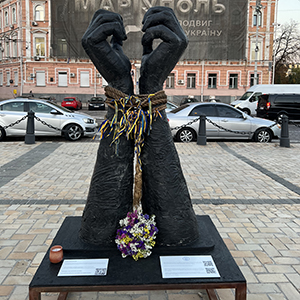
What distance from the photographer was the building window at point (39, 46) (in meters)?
37.2

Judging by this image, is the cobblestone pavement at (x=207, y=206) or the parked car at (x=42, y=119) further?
the parked car at (x=42, y=119)

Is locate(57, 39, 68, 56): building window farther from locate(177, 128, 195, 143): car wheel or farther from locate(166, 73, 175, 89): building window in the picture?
locate(177, 128, 195, 143): car wheel

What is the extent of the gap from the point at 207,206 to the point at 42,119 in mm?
8131

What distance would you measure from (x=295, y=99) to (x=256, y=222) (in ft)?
53.4

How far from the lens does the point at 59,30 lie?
3641 cm

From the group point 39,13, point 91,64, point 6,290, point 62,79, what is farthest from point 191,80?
point 6,290

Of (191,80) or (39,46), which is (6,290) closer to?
(191,80)

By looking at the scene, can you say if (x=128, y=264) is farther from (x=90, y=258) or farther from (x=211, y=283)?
(x=211, y=283)

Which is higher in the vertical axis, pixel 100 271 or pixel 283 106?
pixel 283 106

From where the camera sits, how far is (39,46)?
37312 mm

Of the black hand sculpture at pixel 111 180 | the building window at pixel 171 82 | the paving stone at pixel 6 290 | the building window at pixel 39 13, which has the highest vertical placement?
the building window at pixel 39 13

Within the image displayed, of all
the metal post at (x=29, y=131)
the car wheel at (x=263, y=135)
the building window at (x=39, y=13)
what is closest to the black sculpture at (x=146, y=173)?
the metal post at (x=29, y=131)

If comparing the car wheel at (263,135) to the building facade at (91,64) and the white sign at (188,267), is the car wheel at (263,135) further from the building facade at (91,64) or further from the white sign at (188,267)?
the building facade at (91,64)

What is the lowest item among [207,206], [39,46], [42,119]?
[207,206]
